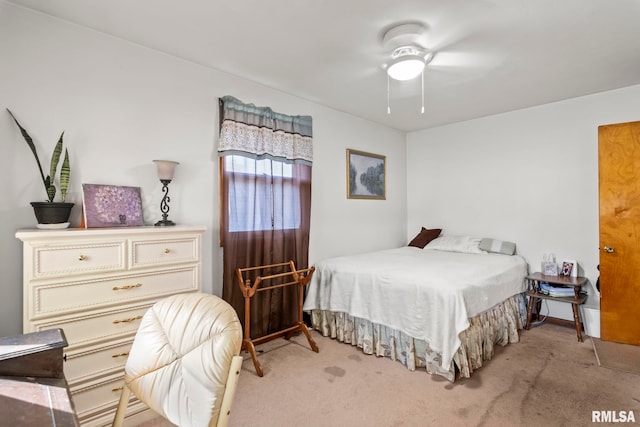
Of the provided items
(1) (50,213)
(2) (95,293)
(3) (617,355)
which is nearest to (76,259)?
(2) (95,293)

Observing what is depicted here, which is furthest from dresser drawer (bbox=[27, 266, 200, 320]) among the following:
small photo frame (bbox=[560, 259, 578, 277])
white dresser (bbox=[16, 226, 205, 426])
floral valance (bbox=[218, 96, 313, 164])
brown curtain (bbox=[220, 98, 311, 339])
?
small photo frame (bbox=[560, 259, 578, 277])

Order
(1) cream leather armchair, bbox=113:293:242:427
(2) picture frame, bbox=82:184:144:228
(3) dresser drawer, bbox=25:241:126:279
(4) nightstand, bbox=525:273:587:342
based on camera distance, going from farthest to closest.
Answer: (4) nightstand, bbox=525:273:587:342 < (2) picture frame, bbox=82:184:144:228 < (3) dresser drawer, bbox=25:241:126:279 < (1) cream leather armchair, bbox=113:293:242:427

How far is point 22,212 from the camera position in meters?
1.94

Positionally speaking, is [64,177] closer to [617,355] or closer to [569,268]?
[617,355]

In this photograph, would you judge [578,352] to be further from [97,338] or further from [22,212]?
[22,212]

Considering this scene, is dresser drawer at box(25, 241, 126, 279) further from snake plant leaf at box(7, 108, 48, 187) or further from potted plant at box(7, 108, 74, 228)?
snake plant leaf at box(7, 108, 48, 187)

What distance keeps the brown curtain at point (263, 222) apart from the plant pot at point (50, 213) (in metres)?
1.13

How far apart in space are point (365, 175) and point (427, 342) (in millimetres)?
2429

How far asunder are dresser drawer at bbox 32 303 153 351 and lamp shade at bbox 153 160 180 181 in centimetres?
94

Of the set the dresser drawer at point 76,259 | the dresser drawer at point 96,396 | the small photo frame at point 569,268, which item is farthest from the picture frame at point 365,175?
the dresser drawer at point 96,396

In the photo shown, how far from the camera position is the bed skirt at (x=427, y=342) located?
2.48 m

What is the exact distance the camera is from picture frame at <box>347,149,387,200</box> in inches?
163

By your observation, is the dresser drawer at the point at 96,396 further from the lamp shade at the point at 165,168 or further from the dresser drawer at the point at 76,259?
the lamp shade at the point at 165,168

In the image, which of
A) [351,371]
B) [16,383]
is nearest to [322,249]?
[351,371]
